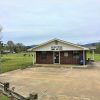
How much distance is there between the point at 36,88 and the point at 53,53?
15493 mm

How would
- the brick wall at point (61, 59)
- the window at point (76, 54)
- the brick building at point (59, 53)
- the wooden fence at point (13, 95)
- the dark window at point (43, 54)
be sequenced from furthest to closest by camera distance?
the dark window at point (43, 54) < the brick wall at point (61, 59) < the window at point (76, 54) < the brick building at point (59, 53) < the wooden fence at point (13, 95)

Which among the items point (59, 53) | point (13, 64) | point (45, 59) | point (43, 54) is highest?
point (59, 53)

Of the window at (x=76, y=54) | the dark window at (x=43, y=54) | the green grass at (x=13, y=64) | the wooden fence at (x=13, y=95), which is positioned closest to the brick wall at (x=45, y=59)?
the dark window at (x=43, y=54)

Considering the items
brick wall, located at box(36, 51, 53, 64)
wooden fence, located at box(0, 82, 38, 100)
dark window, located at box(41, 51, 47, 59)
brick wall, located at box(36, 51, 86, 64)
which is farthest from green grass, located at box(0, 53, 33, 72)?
wooden fence, located at box(0, 82, 38, 100)

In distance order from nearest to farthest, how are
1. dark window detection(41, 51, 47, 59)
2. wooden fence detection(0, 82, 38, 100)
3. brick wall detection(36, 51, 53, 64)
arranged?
wooden fence detection(0, 82, 38, 100) < brick wall detection(36, 51, 53, 64) < dark window detection(41, 51, 47, 59)

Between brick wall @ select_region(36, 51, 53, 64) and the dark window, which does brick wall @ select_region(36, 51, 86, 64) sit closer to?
brick wall @ select_region(36, 51, 53, 64)

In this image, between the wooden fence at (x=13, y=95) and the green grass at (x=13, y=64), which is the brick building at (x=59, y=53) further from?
the wooden fence at (x=13, y=95)

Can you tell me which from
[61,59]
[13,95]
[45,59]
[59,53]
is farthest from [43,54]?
[13,95]

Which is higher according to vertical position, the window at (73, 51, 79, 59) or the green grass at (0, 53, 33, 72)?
the window at (73, 51, 79, 59)

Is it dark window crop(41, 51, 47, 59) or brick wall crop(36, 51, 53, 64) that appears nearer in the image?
brick wall crop(36, 51, 53, 64)

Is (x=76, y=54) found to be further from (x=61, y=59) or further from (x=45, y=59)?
(x=45, y=59)

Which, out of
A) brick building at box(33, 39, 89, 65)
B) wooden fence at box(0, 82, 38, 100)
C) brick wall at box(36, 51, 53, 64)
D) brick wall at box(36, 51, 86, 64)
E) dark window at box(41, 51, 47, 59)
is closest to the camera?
wooden fence at box(0, 82, 38, 100)

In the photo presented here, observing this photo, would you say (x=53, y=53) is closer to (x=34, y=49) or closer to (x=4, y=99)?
(x=34, y=49)

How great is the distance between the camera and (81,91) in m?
11.3
